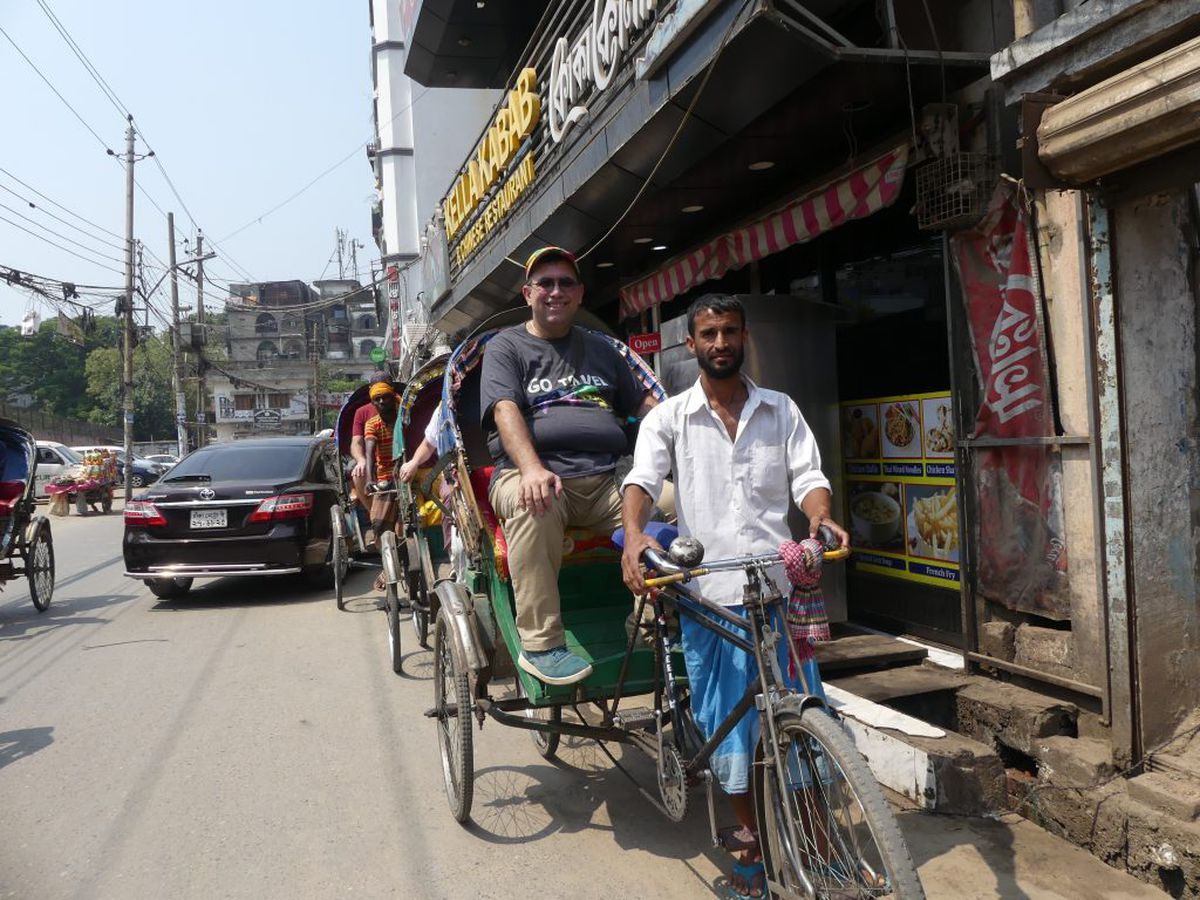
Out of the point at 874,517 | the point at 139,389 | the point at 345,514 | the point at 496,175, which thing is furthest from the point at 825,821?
the point at 139,389

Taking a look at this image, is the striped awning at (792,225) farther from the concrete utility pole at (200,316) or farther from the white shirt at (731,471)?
the concrete utility pole at (200,316)

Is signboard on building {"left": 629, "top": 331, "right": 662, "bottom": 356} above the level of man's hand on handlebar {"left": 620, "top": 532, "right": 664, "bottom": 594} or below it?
above

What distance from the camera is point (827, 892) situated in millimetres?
2348

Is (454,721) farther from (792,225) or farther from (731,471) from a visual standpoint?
(792,225)

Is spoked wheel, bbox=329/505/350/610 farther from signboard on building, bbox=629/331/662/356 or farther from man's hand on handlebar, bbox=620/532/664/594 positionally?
man's hand on handlebar, bbox=620/532/664/594

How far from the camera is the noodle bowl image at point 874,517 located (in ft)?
18.7

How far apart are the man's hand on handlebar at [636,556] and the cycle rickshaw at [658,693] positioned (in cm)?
10

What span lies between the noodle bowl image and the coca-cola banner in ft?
4.22

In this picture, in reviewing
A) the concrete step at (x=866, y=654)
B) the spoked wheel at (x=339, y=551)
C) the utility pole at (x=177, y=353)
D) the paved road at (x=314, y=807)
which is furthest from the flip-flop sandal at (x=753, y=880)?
the utility pole at (x=177, y=353)

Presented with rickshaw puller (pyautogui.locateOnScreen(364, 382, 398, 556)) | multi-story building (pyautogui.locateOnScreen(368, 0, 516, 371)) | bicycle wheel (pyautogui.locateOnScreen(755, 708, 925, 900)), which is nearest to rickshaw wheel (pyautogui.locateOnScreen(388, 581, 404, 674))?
rickshaw puller (pyautogui.locateOnScreen(364, 382, 398, 556))

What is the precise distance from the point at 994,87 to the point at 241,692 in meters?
5.57

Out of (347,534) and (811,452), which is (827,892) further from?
(347,534)

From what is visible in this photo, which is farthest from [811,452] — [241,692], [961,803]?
[241,692]

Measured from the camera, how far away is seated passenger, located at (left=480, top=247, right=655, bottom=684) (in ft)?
11.1
